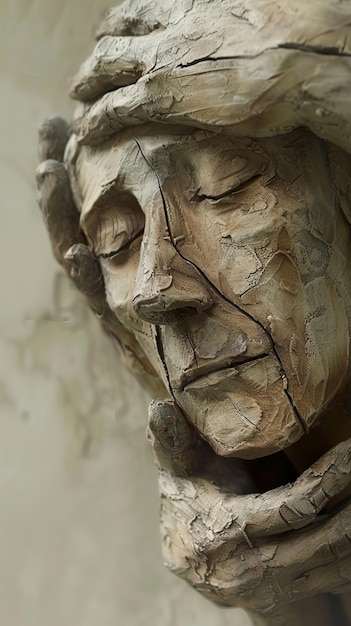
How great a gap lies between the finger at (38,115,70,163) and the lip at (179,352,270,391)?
36 centimetres

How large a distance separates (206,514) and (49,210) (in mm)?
390

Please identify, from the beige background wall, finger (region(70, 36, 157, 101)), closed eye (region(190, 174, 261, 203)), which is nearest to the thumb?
closed eye (region(190, 174, 261, 203))

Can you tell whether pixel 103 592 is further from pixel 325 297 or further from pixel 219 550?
pixel 325 297

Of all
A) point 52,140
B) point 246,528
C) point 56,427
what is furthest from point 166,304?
point 56,427

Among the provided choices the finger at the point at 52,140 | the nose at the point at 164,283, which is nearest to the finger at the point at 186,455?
the nose at the point at 164,283

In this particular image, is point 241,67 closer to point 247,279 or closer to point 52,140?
point 247,279

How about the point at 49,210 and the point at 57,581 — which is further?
the point at 57,581

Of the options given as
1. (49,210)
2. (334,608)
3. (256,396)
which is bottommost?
(334,608)

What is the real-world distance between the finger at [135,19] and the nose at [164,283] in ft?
0.58

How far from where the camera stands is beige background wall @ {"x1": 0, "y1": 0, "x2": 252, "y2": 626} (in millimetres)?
1187

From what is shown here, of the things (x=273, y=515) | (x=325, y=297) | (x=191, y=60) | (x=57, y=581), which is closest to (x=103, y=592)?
(x=57, y=581)

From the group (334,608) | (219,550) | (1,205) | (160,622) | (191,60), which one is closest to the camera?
(191,60)

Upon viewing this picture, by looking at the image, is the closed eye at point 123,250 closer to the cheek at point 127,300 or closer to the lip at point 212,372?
the cheek at point 127,300

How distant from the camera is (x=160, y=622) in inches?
45.4
